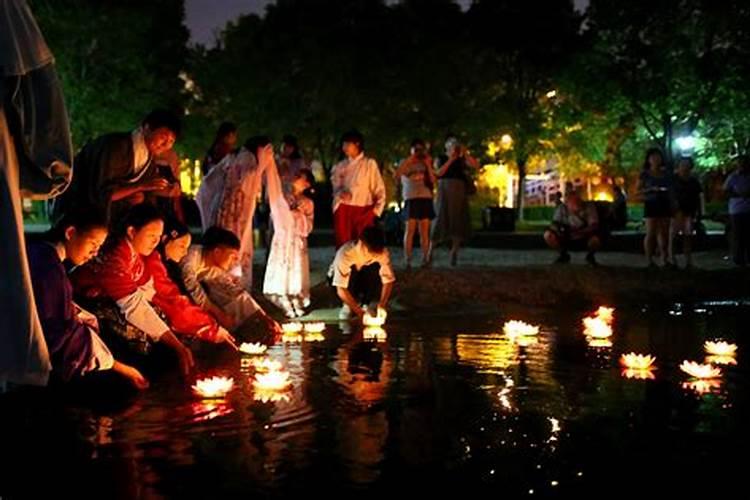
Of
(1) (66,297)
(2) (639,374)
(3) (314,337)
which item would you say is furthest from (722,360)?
(1) (66,297)

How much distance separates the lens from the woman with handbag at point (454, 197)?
48.7 ft

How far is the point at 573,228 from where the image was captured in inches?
603

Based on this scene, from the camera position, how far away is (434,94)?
38906 mm

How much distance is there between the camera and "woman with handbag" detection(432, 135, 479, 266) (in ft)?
48.7

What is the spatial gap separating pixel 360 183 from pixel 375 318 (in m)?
2.04

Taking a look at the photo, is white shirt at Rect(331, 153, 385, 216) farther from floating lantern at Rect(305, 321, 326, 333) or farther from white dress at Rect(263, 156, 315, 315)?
floating lantern at Rect(305, 321, 326, 333)

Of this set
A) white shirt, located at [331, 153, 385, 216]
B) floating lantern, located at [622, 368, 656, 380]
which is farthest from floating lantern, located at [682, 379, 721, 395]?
white shirt, located at [331, 153, 385, 216]

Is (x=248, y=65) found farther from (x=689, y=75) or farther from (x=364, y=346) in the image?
(x=364, y=346)

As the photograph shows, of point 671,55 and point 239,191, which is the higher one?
point 671,55

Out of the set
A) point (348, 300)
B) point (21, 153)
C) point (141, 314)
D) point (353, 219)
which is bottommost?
point (348, 300)

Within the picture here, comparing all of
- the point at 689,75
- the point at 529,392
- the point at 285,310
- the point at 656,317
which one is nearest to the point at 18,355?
the point at 529,392

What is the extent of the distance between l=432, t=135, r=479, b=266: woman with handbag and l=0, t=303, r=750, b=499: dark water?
6801mm

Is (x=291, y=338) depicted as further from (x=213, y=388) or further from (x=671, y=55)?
(x=671, y=55)

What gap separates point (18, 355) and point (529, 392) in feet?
11.1
